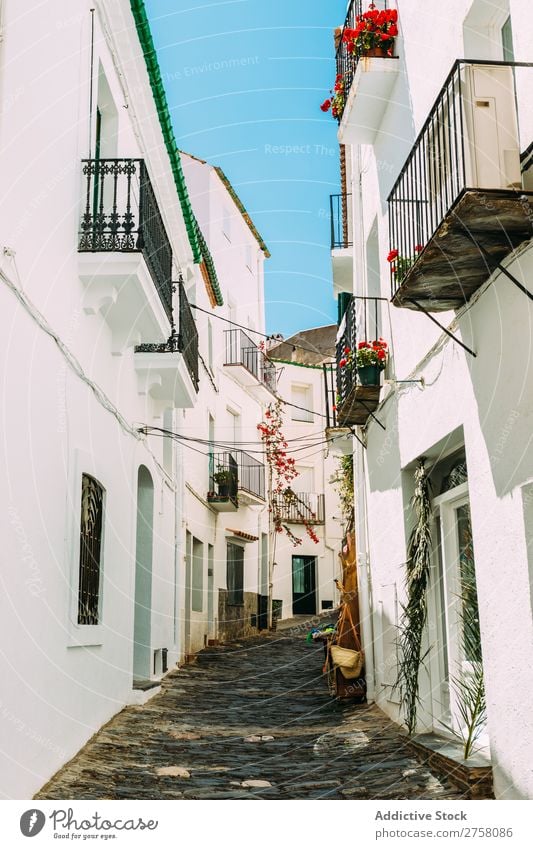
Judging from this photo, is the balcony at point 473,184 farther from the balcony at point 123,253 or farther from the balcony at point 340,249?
the balcony at point 340,249

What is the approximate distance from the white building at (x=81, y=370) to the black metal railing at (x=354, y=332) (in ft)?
6.46

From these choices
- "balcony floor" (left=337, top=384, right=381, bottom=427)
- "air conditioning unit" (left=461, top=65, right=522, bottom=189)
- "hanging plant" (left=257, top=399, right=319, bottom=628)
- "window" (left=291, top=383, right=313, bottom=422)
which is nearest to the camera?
"air conditioning unit" (left=461, top=65, right=522, bottom=189)

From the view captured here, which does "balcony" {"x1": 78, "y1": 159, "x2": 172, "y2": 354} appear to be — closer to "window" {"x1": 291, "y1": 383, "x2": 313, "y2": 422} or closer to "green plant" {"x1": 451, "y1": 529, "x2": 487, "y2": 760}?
"green plant" {"x1": 451, "y1": 529, "x2": 487, "y2": 760}

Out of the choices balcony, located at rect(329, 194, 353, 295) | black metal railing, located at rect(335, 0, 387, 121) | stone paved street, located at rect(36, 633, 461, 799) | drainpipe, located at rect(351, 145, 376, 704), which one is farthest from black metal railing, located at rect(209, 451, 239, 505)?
black metal railing, located at rect(335, 0, 387, 121)

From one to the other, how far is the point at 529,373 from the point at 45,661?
11.8 feet

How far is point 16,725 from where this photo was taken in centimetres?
540

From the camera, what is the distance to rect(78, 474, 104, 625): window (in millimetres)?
7742

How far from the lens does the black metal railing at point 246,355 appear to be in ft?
72.4

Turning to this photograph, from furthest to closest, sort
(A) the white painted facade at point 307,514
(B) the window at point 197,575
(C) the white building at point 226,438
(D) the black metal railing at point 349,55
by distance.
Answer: (A) the white painted facade at point 307,514, (C) the white building at point 226,438, (B) the window at point 197,575, (D) the black metal railing at point 349,55

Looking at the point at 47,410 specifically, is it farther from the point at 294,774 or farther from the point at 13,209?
the point at 294,774

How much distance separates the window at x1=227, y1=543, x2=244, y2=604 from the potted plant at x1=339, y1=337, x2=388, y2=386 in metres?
12.4

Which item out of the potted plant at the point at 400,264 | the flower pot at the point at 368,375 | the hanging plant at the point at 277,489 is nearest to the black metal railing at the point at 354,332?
the flower pot at the point at 368,375

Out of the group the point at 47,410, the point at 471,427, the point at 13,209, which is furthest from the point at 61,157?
the point at 471,427

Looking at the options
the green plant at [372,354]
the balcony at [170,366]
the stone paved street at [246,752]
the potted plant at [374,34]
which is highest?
the potted plant at [374,34]
